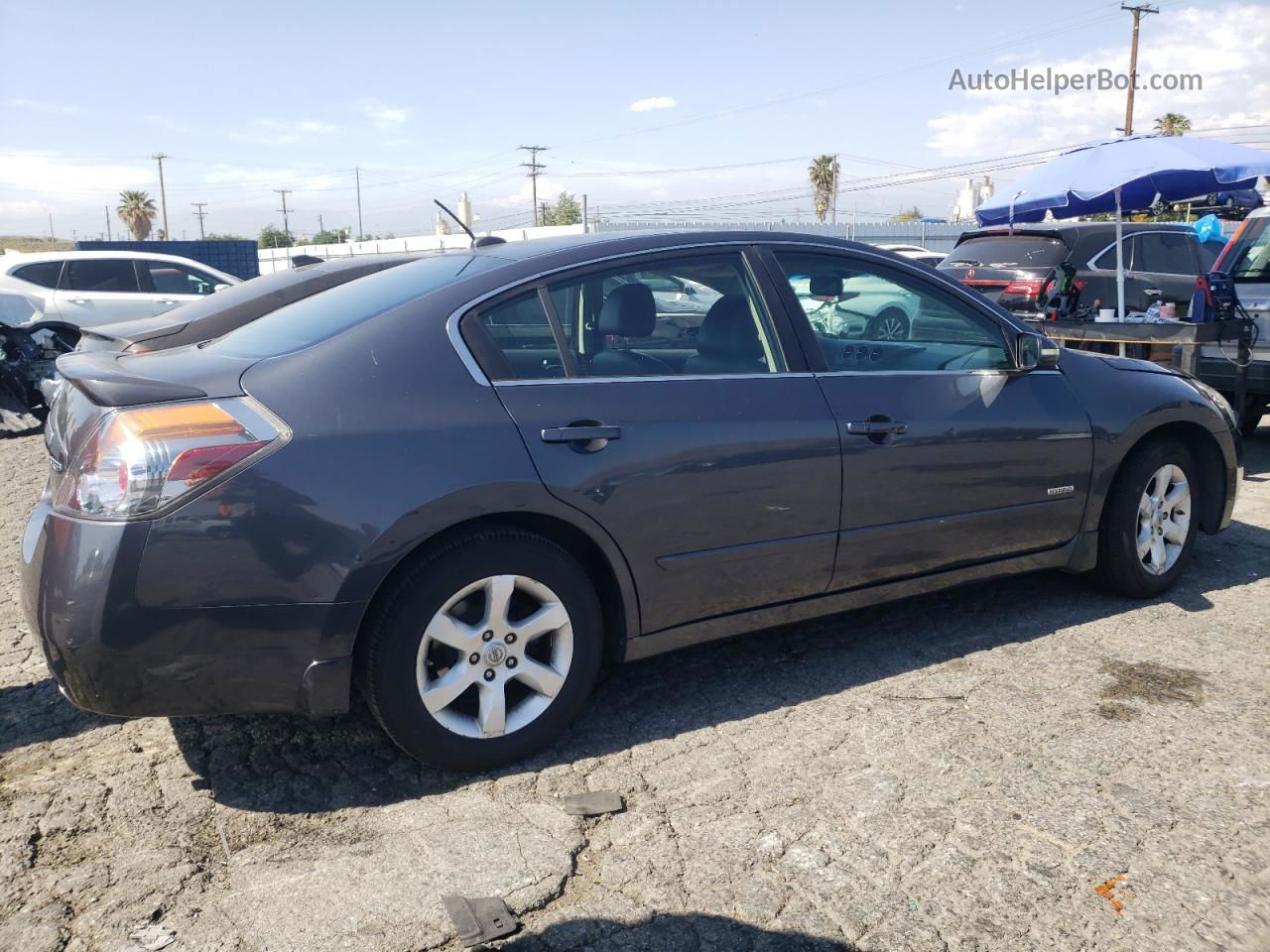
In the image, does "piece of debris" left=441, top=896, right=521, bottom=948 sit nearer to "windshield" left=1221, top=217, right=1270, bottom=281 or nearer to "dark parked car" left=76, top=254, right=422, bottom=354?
"dark parked car" left=76, top=254, right=422, bottom=354

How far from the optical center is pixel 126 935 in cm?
240

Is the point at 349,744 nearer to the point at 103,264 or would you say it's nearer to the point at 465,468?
the point at 465,468

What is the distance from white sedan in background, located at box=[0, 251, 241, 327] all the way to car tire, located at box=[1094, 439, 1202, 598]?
436 inches

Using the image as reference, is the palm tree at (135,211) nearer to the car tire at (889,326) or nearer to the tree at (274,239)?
the tree at (274,239)

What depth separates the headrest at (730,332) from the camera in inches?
144

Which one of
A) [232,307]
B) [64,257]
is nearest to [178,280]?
[64,257]

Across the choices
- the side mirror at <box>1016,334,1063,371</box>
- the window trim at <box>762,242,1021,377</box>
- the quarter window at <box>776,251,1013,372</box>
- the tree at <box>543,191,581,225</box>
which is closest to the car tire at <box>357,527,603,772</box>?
the window trim at <box>762,242,1021,377</box>

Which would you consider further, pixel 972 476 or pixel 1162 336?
pixel 1162 336

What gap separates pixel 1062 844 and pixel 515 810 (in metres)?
1.48

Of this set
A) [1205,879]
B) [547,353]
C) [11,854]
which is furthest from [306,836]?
[1205,879]

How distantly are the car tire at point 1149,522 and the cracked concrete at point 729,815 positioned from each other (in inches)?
19.6

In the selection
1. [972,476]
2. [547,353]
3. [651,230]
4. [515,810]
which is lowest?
[515,810]

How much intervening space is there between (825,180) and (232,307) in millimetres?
65786

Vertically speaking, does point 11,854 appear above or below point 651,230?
below
